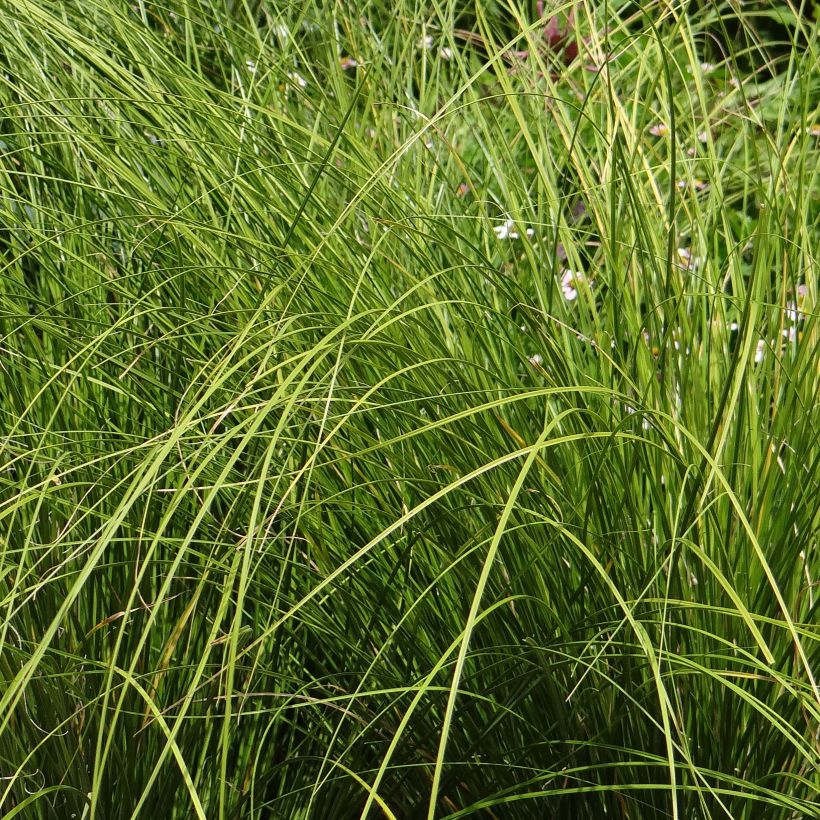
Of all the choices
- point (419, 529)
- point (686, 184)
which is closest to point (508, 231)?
point (686, 184)

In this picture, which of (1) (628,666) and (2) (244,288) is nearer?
(1) (628,666)

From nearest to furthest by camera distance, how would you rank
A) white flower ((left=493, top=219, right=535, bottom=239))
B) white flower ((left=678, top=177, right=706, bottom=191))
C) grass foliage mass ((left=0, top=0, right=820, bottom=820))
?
1. grass foliage mass ((left=0, top=0, right=820, bottom=820))
2. white flower ((left=493, top=219, right=535, bottom=239))
3. white flower ((left=678, top=177, right=706, bottom=191))

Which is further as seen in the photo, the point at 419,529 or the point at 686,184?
the point at 686,184

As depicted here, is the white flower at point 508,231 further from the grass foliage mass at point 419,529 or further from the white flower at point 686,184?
the white flower at point 686,184

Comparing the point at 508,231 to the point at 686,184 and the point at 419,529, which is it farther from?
the point at 419,529

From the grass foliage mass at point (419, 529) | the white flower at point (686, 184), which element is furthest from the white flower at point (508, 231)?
the white flower at point (686, 184)

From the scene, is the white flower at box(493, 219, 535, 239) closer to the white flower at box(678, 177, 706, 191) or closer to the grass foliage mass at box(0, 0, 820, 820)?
the grass foliage mass at box(0, 0, 820, 820)

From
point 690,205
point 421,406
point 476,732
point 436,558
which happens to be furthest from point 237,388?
point 690,205

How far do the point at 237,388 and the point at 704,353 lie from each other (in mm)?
637

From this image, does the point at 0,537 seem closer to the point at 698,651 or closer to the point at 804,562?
the point at 698,651

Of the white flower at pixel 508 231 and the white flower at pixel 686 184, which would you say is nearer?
the white flower at pixel 508 231

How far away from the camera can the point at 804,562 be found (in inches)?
45.4

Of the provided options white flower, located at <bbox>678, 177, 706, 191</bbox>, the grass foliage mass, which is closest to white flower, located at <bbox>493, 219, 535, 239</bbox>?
the grass foliage mass

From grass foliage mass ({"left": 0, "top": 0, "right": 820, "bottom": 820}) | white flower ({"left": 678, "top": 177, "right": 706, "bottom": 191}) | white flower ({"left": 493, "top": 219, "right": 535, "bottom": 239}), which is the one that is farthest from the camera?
white flower ({"left": 678, "top": 177, "right": 706, "bottom": 191})
